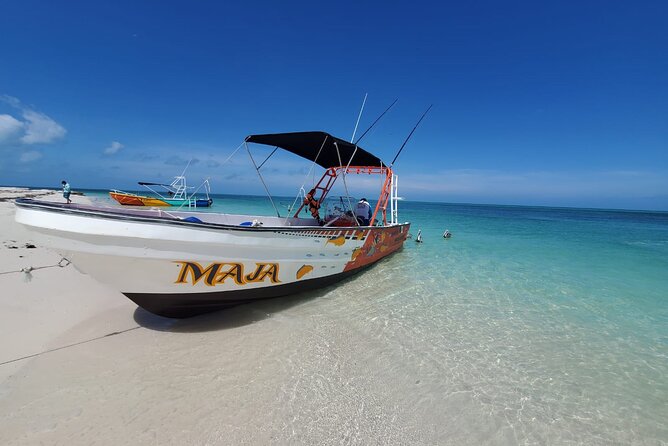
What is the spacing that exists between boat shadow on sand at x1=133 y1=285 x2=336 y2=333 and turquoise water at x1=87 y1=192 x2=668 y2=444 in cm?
69

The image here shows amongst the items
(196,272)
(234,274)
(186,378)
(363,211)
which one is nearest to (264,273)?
(234,274)

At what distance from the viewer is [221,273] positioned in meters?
4.38

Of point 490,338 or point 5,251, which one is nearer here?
point 490,338

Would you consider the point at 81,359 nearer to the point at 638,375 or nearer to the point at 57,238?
the point at 57,238

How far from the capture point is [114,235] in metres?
3.53

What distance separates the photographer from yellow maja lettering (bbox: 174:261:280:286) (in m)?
4.08

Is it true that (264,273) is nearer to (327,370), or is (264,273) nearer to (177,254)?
(177,254)

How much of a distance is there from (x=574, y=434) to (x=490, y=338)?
6.43 feet

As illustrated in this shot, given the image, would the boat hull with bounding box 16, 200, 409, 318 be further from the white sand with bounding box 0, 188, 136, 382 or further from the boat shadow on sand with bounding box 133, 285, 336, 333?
the white sand with bounding box 0, 188, 136, 382

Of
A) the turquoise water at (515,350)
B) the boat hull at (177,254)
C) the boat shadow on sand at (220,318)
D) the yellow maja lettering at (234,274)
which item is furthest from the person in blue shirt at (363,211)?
the yellow maja lettering at (234,274)

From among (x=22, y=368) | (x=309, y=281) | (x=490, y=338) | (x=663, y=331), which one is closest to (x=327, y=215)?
(x=309, y=281)

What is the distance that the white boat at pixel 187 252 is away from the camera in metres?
3.53

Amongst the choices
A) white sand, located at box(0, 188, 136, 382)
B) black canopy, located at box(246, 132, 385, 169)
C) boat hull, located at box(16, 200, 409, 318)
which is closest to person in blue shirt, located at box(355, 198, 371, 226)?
black canopy, located at box(246, 132, 385, 169)

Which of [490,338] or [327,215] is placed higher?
[327,215]
